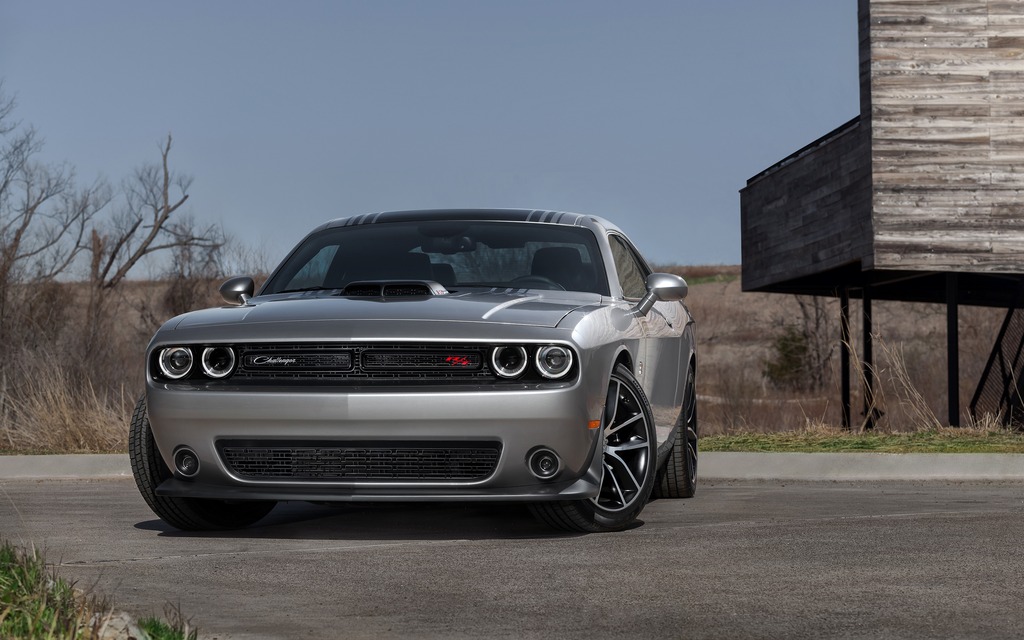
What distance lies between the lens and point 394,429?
5.77 m

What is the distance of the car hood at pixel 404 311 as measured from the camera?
598cm

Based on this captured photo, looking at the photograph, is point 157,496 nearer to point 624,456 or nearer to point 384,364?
point 384,364

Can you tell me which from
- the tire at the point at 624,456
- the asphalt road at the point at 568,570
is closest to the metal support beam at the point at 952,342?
the asphalt road at the point at 568,570

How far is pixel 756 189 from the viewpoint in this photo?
26.2 m

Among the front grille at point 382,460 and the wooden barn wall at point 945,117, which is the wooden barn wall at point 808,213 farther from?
the front grille at point 382,460

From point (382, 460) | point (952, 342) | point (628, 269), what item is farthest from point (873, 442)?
point (952, 342)

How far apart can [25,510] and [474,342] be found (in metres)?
3.84

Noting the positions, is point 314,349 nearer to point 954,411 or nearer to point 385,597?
point 385,597

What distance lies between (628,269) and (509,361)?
97.4 inches

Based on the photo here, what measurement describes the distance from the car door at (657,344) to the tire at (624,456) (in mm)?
404

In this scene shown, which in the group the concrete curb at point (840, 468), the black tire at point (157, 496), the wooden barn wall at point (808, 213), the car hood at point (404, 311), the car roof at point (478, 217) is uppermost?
the wooden barn wall at point (808, 213)

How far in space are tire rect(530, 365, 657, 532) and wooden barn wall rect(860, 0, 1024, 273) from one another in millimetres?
14106

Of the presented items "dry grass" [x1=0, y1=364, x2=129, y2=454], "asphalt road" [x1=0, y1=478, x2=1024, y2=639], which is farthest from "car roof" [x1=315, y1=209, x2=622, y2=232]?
"dry grass" [x1=0, y1=364, x2=129, y2=454]

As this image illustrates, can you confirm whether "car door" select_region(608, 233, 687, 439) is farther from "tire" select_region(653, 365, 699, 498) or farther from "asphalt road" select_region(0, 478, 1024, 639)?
"asphalt road" select_region(0, 478, 1024, 639)
